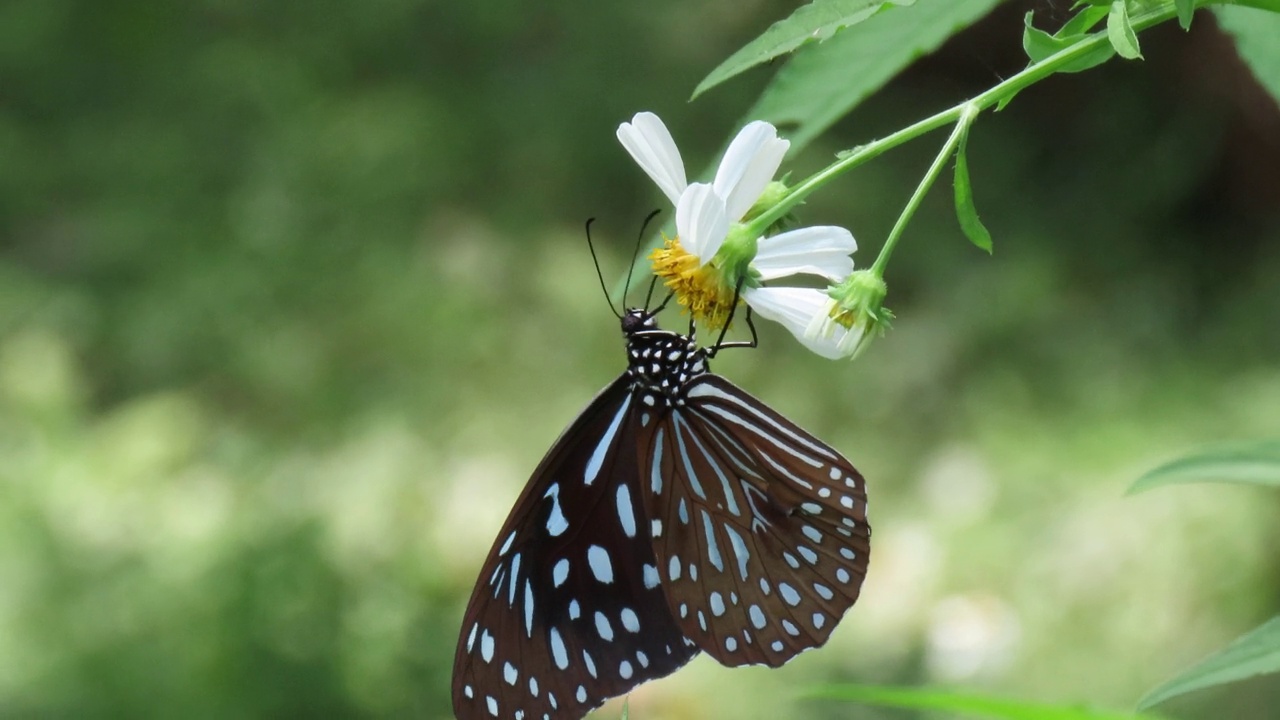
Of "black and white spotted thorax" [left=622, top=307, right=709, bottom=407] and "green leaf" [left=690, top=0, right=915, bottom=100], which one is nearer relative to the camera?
"green leaf" [left=690, top=0, right=915, bottom=100]

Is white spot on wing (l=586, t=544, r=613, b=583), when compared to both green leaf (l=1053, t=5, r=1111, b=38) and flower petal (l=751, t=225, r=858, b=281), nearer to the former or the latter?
flower petal (l=751, t=225, r=858, b=281)

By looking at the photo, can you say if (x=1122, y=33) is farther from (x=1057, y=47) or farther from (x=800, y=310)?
(x=800, y=310)

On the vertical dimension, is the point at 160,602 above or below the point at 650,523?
above

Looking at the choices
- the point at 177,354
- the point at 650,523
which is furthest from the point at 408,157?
the point at 650,523

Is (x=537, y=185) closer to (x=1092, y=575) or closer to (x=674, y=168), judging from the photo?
(x=1092, y=575)

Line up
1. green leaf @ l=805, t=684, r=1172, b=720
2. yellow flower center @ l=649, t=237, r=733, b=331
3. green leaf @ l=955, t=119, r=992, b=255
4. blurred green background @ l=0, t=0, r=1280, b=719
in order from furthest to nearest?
1. blurred green background @ l=0, t=0, r=1280, b=719
2. yellow flower center @ l=649, t=237, r=733, b=331
3. green leaf @ l=955, t=119, r=992, b=255
4. green leaf @ l=805, t=684, r=1172, b=720

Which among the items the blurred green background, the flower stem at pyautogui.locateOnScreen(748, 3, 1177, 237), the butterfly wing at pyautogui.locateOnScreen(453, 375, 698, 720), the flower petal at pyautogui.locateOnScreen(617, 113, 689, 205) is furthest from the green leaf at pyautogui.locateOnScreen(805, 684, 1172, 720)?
the blurred green background

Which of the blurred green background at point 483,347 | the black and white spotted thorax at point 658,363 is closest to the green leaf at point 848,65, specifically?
the black and white spotted thorax at point 658,363

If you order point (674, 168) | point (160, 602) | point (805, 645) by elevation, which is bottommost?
point (805, 645)
